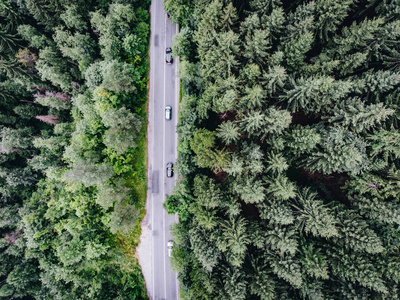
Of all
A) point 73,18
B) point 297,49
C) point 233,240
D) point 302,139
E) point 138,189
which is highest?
point 73,18

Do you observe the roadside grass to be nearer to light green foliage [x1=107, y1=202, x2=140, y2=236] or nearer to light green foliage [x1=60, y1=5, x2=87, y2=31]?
light green foliage [x1=107, y1=202, x2=140, y2=236]

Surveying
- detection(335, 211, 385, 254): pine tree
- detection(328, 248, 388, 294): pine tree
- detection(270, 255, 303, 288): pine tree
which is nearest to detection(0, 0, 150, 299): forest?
detection(270, 255, 303, 288): pine tree

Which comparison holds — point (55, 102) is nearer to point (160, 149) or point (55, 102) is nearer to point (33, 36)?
point (33, 36)

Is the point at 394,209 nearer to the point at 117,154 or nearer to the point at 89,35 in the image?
the point at 117,154

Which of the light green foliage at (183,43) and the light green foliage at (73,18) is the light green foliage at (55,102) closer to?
the light green foliage at (73,18)

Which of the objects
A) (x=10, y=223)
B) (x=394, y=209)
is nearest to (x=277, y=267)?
(x=394, y=209)

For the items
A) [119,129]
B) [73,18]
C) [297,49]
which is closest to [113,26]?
A: [73,18]
